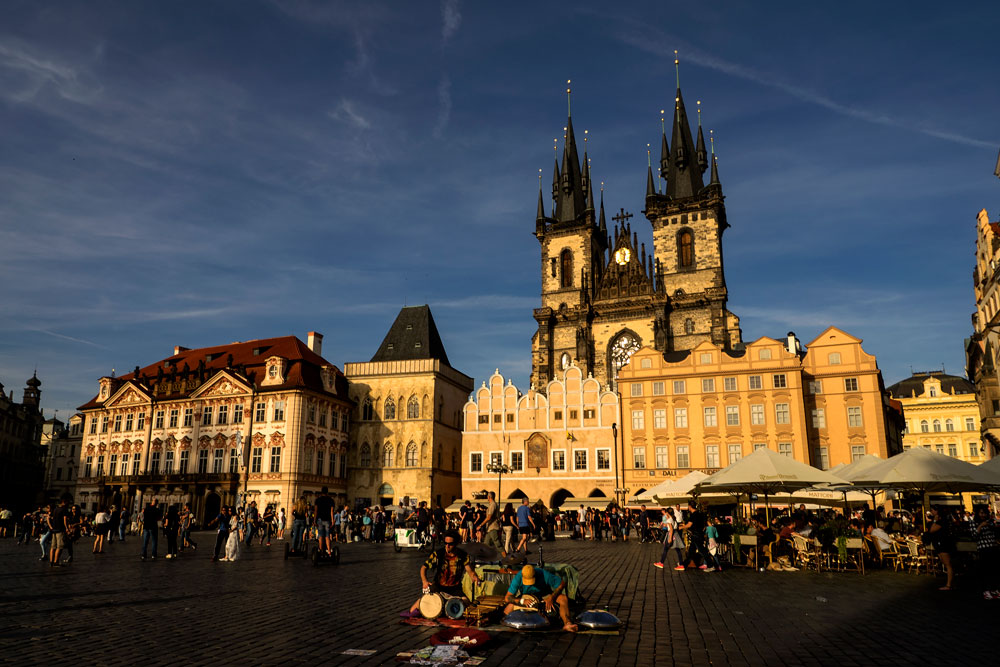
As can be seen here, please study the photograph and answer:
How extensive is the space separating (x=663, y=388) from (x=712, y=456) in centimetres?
560

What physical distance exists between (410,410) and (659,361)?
20.1 metres

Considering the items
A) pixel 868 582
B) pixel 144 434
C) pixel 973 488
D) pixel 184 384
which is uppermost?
pixel 184 384

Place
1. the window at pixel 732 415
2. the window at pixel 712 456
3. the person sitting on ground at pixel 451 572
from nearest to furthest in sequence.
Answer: the person sitting on ground at pixel 451 572, the window at pixel 712 456, the window at pixel 732 415

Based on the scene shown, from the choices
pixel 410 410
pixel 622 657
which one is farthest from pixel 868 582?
pixel 410 410

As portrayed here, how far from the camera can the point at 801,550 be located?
58.6 ft

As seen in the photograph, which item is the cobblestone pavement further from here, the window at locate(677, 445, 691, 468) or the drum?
the window at locate(677, 445, 691, 468)

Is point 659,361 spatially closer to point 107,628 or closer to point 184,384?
point 184,384

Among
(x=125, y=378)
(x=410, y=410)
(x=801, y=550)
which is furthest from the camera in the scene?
(x=125, y=378)

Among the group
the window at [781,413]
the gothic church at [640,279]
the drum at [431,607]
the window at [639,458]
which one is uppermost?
the gothic church at [640,279]

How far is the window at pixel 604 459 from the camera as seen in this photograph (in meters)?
49.6

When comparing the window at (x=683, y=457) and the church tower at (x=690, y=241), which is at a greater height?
the church tower at (x=690, y=241)

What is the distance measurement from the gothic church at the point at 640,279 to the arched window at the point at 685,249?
9cm

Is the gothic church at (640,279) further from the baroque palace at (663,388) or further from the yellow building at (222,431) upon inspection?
the yellow building at (222,431)

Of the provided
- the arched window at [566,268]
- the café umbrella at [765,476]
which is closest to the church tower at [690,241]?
the arched window at [566,268]
